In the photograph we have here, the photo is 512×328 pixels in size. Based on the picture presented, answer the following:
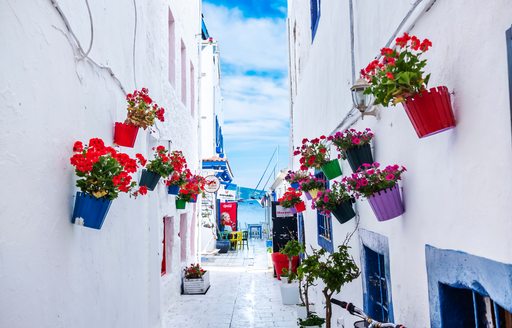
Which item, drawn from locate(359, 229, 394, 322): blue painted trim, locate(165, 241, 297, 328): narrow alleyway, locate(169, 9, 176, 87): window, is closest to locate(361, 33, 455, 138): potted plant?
locate(359, 229, 394, 322): blue painted trim

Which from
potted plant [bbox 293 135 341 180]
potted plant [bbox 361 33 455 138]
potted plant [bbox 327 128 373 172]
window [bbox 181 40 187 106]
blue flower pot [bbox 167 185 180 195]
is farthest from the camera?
window [bbox 181 40 187 106]

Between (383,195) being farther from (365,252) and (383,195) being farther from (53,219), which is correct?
(53,219)

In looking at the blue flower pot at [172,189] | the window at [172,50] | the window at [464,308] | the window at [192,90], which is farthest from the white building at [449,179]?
the window at [192,90]

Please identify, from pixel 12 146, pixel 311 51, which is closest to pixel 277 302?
pixel 311 51

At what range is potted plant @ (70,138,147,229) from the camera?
3236 millimetres

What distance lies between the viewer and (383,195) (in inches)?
121

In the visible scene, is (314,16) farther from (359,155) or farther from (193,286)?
(193,286)

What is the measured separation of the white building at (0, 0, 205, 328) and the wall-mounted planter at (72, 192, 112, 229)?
0.27 ft

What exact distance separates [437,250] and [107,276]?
10.9 ft

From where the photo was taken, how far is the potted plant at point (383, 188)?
303 cm

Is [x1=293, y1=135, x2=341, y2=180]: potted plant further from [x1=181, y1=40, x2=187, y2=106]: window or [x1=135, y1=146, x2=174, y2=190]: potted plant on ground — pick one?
[x1=181, y1=40, x2=187, y2=106]: window

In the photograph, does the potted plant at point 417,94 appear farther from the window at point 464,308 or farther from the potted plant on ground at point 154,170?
the potted plant on ground at point 154,170

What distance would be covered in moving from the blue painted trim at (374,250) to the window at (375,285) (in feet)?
0.11

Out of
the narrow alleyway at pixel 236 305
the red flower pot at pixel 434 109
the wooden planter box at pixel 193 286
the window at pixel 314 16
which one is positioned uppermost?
the window at pixel 314 16
